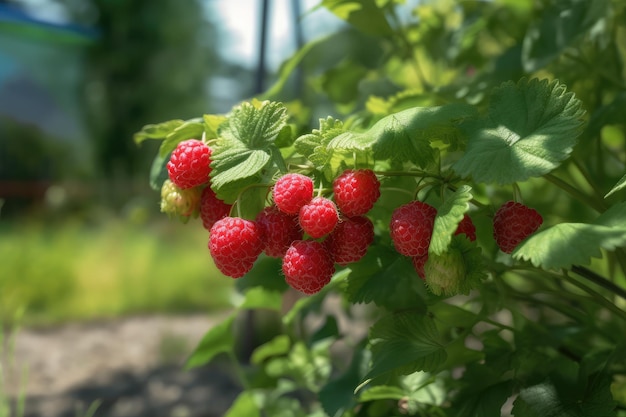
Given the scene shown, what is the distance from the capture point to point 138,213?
1.60m

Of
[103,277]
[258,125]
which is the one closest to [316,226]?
[258,125]

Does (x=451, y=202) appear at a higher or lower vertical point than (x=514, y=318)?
higher

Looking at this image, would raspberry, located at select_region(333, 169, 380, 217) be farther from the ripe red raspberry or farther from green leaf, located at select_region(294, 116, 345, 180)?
the ripe red raspberry

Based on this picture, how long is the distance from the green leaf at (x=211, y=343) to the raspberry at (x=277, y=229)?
329 millimetres

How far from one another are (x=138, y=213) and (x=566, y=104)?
1230mm

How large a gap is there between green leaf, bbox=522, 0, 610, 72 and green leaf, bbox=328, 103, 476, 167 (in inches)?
15.0

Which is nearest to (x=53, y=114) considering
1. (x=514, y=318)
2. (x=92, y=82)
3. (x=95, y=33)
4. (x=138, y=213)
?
(x=92, y=82)

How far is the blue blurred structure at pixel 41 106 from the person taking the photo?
8352mm

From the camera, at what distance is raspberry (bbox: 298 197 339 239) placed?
21.0 inches

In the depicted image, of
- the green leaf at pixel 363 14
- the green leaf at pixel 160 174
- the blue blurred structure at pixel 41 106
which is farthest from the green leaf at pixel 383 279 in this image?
the blue blurred structure at pixel 41 106

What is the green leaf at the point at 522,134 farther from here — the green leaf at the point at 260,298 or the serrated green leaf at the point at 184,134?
the green leaf at the point at 260,298

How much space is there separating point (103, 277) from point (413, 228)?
4.00 meters

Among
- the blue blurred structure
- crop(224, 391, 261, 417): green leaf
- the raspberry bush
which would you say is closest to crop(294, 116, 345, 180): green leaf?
the raspberry bush

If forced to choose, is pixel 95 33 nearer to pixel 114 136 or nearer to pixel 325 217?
pixel 114 136
